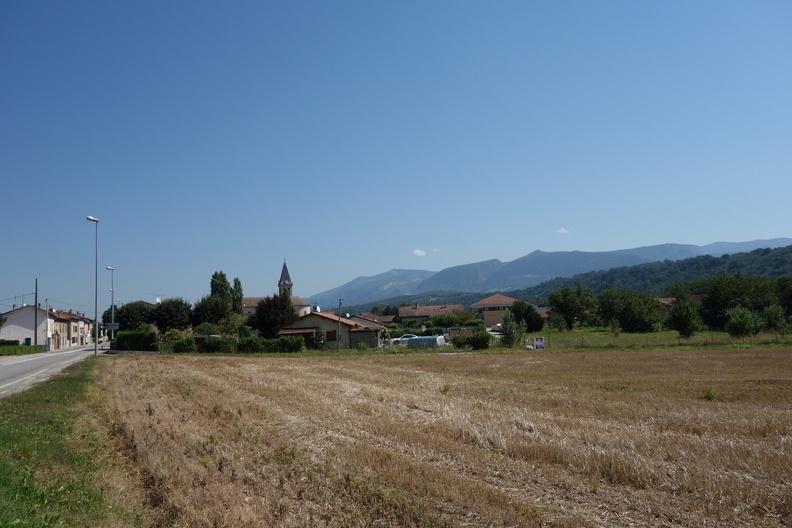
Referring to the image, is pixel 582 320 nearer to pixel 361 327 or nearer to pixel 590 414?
pixel 361 327

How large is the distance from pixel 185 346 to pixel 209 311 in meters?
35.6

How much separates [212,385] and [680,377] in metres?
20.9

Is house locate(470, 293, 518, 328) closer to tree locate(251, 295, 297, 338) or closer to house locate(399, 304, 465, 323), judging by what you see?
house locate(399, 304, 465, 323)

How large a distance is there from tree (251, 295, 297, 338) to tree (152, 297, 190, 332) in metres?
24.8

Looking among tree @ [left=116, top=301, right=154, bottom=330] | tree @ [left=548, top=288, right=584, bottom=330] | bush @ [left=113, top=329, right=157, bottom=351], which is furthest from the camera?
tree @ [left=548, top=288, right=584, bottom=330]

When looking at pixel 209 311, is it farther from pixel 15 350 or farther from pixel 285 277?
pixel 285 277

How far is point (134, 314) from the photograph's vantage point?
10606 cm

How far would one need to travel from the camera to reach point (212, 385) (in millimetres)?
26609

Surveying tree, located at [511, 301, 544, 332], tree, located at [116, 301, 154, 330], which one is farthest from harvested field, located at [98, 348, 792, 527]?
tree, located at [511, 301, 544, 332]

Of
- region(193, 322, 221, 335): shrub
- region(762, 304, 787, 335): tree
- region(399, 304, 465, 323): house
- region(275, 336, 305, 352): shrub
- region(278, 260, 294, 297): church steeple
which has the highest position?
region(278, 260, 294, 297): church steeple

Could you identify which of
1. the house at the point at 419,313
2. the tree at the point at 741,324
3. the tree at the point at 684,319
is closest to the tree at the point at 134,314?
the house at the point at 419,313

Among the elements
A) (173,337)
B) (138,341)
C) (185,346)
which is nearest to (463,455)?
(185,346)

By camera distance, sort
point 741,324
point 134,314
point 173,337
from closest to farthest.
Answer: point 741,324
point 173,337
point 134,314

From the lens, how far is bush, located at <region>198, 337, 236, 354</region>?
6512 centimetres
